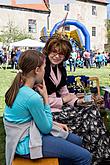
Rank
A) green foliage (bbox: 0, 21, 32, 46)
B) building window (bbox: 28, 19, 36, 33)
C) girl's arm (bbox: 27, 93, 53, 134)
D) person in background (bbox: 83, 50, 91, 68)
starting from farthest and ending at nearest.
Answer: building window (bbox: 28, 19, 36, 33) → green foliage (bbox: 0, 21, 32, 46) → person in background (bbox: 83, 50, 91, 68) → girl's arm (bbox: 27, 93, 53, 134)

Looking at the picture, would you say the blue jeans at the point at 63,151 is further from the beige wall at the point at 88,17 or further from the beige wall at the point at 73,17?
the beige wall at the point at 88,17

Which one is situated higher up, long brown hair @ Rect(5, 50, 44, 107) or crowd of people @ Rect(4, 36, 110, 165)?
long brown hair @ Rect(5, 50, 44, 107)

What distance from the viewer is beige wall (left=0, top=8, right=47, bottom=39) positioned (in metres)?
42.3

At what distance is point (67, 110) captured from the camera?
3557 millimetres

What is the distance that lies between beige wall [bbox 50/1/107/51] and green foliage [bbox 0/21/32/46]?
6516mm

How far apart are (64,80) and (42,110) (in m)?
1.26

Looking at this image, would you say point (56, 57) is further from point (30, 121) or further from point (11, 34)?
point (11, 34)

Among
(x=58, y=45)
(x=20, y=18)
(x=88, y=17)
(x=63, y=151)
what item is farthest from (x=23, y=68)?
(x=88, y=17)

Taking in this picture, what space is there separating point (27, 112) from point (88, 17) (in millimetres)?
48530

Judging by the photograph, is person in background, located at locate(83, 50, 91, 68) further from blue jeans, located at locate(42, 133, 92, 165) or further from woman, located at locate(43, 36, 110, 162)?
blue jeans, located at locate(42, 133, 92, 165)

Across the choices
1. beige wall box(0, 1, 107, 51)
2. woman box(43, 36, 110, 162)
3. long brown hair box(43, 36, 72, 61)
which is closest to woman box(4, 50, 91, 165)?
woman box(43, 36, 110, 162)

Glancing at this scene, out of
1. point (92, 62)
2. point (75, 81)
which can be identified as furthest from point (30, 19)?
point (75, 81)

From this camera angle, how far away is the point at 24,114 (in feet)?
8.52

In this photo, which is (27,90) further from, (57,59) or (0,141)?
(0,141)
